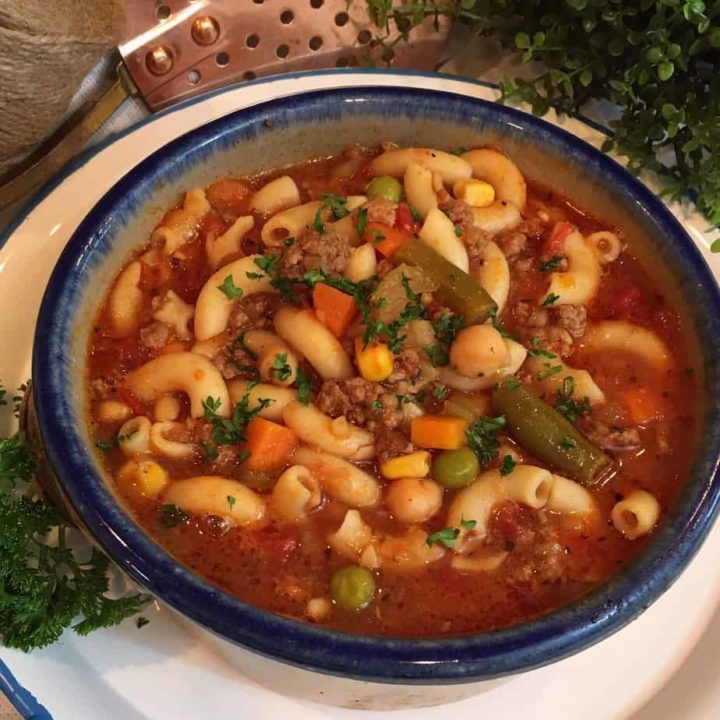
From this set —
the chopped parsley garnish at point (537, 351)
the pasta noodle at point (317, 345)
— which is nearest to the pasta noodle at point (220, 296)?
the pasta noodle at point (317, 345)

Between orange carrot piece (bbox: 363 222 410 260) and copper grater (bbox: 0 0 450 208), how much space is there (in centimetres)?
95

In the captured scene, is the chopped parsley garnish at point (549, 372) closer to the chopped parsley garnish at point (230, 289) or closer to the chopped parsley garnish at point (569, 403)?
the chopped parsley garnish at point (569, 403)

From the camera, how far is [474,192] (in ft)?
7.39

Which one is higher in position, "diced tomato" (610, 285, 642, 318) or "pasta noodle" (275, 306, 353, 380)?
"pasta noodle" (275, 306, 353, 380)

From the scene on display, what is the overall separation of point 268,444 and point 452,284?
537mm

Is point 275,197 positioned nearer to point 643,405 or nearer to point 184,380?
point 184,380

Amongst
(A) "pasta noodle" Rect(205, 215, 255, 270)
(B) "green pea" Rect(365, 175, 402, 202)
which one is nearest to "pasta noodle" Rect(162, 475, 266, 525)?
(A) "pasta noodle" Rect(205, 215, 255, 270)

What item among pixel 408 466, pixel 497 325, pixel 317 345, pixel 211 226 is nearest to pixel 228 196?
pixel 211 226

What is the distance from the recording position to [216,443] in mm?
1941

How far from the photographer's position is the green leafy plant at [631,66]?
2.39m

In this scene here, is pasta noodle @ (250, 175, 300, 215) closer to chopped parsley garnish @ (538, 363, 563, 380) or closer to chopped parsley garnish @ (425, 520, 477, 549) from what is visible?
chopped parsley garnish @ (538, 363, 563, 380)

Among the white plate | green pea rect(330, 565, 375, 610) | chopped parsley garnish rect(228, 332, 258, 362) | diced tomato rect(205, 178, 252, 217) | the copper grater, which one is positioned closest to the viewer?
green pea rect(330, 565, 375, 610)

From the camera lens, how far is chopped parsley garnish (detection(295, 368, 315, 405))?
1.97 meters

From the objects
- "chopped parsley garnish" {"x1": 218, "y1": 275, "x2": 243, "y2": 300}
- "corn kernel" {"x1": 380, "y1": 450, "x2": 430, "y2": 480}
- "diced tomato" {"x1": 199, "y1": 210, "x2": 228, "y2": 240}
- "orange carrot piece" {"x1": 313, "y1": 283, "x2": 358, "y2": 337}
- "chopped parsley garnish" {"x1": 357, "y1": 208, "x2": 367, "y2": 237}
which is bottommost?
"corn kernel" {"x1": 380, "y1": 450, "x2": 430, "y2": 480}
